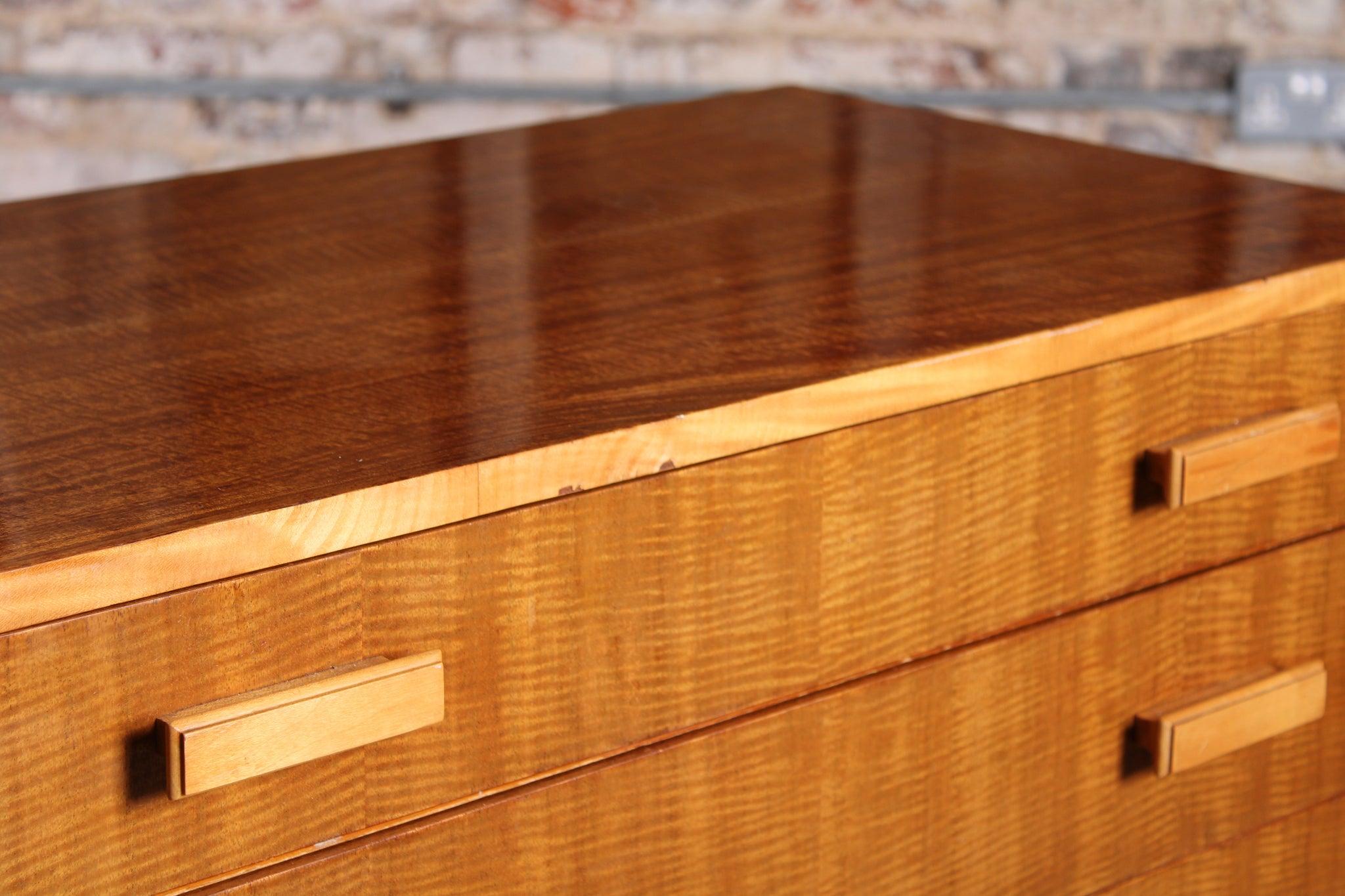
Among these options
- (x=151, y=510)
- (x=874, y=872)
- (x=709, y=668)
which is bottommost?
(x=874, y=872)

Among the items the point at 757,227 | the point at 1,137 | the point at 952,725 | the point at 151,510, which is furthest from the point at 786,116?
the point at 1,137

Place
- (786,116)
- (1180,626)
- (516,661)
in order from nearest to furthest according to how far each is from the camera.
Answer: (516,661)
(1180,626)
(786,116)

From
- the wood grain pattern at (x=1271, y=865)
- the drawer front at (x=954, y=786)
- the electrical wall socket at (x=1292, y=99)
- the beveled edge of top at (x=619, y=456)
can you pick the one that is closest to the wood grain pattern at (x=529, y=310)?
the beveled edge of top at (x=619, y=456)

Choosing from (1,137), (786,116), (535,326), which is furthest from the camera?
(1,137)

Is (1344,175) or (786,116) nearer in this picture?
(786,116)

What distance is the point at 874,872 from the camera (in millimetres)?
1045

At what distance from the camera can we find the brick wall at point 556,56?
2.32 meters

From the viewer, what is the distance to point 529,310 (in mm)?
1032

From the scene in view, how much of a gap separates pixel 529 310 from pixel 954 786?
369 millimetres

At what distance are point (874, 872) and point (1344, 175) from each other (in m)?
1.79

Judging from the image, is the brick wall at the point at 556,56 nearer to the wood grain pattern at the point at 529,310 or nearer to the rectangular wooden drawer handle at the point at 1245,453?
the wood grain pattern at the point at 529,310

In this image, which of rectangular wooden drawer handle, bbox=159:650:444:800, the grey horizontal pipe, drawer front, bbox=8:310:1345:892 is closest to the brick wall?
the grey horizontal pipe

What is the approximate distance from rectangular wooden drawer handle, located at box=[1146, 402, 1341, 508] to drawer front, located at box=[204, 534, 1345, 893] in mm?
A: 72

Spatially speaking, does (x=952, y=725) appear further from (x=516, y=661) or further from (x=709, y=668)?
(x=516, y=661)
